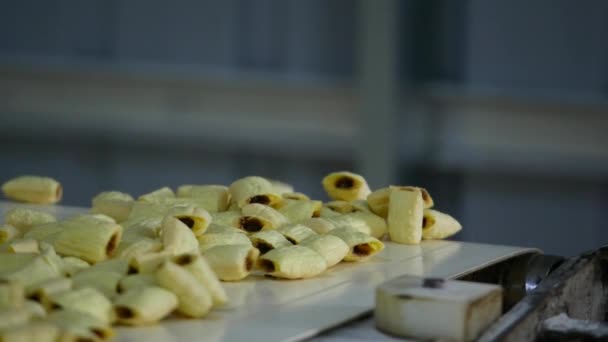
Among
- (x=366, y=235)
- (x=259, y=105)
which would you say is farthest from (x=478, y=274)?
(x=259, y=105)

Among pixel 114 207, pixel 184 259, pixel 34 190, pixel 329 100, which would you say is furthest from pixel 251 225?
pixel 329 100

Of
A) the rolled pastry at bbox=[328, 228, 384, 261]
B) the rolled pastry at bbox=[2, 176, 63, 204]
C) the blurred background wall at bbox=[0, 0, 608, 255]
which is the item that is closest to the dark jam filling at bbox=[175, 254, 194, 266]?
the rolled pastry at bbox=[328, 228, 384, 261]

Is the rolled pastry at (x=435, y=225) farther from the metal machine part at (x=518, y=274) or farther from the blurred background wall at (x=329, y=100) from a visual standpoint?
the blurred background wall at (x=329, y=100)

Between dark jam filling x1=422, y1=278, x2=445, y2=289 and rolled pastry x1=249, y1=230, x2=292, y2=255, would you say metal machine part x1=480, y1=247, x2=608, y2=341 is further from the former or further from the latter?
rolled pastry x1=249, y1=230, x2=292, y2=255

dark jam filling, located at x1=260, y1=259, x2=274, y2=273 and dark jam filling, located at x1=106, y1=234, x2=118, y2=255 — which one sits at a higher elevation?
dark jam filling, located at x1=106, y1=234, x2=118, y2=255

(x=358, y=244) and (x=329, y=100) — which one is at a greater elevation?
(x=358, y=244)

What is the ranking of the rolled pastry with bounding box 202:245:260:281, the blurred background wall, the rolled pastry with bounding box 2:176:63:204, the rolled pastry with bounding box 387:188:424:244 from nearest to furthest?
the rolled pastry with bounding box 202:245:260:281
the rolled pastry with bounding box 387:188:424:244
the rolled pastry with bounding box 2:176:63:204
the blurred background wall

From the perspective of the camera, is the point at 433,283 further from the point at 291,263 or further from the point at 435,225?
the point at 435,225
